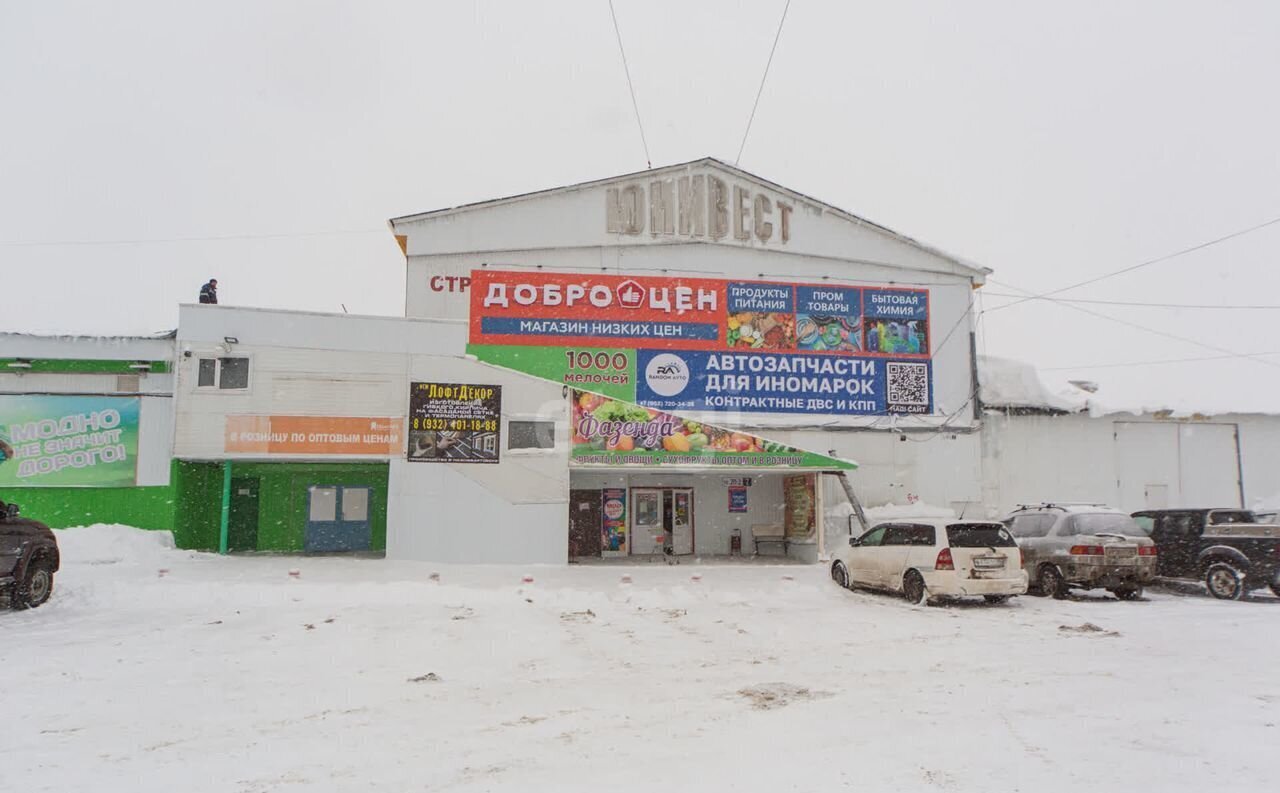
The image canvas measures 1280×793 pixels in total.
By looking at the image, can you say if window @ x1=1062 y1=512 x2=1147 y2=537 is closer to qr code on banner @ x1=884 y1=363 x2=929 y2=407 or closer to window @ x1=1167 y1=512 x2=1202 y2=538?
window @ x1=1167 y1=512 x2=1202 y2=538

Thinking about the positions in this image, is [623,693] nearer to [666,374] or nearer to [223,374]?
[223,374]

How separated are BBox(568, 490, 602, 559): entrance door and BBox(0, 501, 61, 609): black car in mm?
12903

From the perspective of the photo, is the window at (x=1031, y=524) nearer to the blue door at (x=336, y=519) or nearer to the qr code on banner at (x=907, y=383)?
the qr code on banner at (x=907, y=383)

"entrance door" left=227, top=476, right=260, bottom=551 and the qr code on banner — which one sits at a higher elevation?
the qr code on banner

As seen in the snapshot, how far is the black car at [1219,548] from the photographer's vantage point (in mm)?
13438

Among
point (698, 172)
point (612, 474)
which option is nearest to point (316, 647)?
point (612, 474)

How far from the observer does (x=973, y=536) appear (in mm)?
13133

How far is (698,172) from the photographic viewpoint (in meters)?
25.3

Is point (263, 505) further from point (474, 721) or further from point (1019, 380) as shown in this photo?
point (1019, 380)

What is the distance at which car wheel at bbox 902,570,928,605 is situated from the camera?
1325 centimetres

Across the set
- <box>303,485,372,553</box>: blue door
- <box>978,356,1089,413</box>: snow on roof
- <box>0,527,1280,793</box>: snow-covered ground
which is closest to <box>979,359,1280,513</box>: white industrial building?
<box>978,356,1089,413</box>: snow on roof

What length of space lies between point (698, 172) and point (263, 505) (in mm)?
15732

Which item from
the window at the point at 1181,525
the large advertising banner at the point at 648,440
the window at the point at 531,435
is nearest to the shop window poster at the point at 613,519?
the large advertising banner at the point at 648,440

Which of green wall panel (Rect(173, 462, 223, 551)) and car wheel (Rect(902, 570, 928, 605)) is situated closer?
car wheel (Rect(902, 570, 928, 605))
